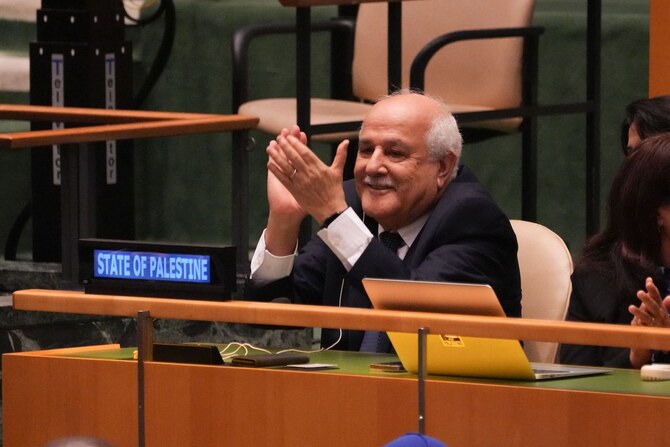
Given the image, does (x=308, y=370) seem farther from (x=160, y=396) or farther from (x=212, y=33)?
(x=212, y=33)

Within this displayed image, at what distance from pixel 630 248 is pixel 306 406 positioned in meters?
0.81

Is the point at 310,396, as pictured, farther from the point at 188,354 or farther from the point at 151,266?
the point at 151,266

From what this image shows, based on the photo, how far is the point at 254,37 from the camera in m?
5.87

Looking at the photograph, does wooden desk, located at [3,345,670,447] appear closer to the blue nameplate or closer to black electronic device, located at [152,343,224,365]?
black electronic device, located at [152,343,224,365]

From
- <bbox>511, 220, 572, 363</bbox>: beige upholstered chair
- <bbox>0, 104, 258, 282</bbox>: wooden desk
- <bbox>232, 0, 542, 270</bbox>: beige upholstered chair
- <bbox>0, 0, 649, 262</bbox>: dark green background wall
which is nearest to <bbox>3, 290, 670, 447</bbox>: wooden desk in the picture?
<bbox>511, 220, 572, 363</bbox>: beige upholstered chair

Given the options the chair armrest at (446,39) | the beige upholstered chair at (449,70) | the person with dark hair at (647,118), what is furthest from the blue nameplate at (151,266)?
the chair armrest at (446,39)

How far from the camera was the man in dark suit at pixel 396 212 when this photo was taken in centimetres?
337

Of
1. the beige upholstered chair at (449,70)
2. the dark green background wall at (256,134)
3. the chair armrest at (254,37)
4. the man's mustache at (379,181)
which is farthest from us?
the dark green background wall at (256,134)

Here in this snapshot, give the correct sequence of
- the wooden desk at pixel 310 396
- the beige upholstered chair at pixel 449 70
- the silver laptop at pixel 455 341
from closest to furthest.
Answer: the wooden desk at pixel 310 396 < the silver laptop at pixel 455 341 < the beige upholstered chair at pixel 449 70

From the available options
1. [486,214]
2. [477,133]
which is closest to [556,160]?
[477,133]

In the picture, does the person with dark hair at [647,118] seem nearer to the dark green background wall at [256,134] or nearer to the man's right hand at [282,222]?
the man's right hand at [282,222]

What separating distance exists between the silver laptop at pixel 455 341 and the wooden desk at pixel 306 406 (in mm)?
30

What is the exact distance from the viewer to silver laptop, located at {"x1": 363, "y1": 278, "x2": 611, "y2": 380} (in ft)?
8.43

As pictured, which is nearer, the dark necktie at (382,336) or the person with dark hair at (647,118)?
the dark necktie at (382,336)
